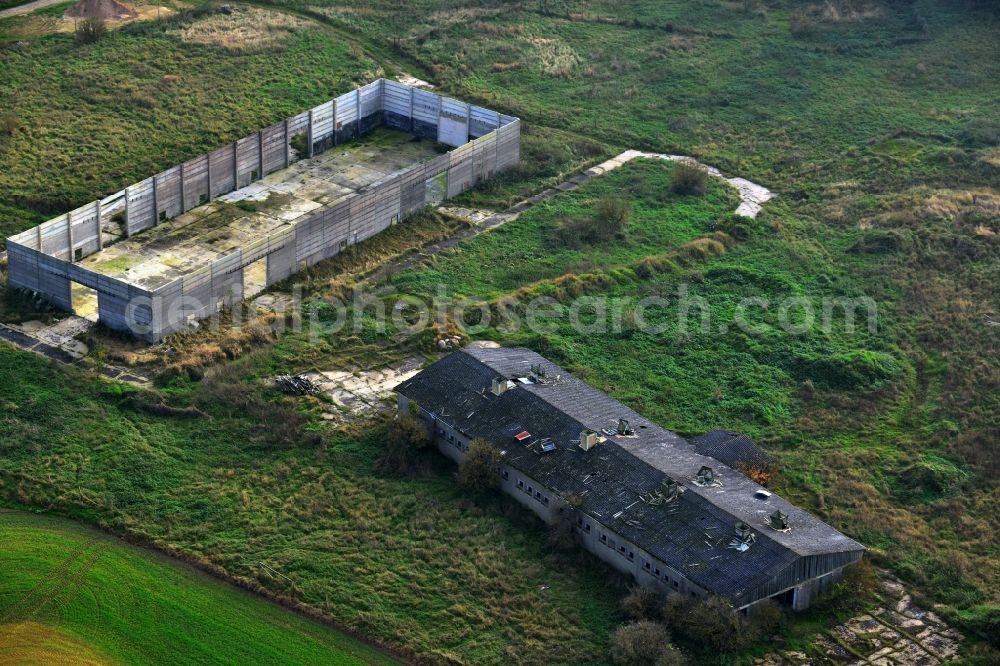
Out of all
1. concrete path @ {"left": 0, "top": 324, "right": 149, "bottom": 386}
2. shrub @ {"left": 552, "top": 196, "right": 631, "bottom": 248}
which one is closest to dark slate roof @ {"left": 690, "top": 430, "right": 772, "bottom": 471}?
shrub @ {"left": 552, "top": 196, "right": 631, "bottom": 248}

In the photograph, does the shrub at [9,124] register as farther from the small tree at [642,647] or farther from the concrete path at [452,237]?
the small tree at [642,647]

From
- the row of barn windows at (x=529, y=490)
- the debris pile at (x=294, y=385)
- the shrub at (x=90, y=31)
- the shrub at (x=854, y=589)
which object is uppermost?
the shrub at (x=90, y=31)

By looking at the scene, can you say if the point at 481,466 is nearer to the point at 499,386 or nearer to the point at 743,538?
the point at 499,386

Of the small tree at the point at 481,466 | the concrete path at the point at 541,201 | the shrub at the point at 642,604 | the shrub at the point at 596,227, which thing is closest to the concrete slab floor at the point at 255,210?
the concrete path at the point at 541,201

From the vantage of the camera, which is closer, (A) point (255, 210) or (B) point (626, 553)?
(B) point (626, 553)

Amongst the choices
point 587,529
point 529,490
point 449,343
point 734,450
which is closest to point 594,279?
point 449,343

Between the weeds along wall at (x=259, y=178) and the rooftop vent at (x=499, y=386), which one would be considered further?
the weeds along wall at (x=259, y=178)
